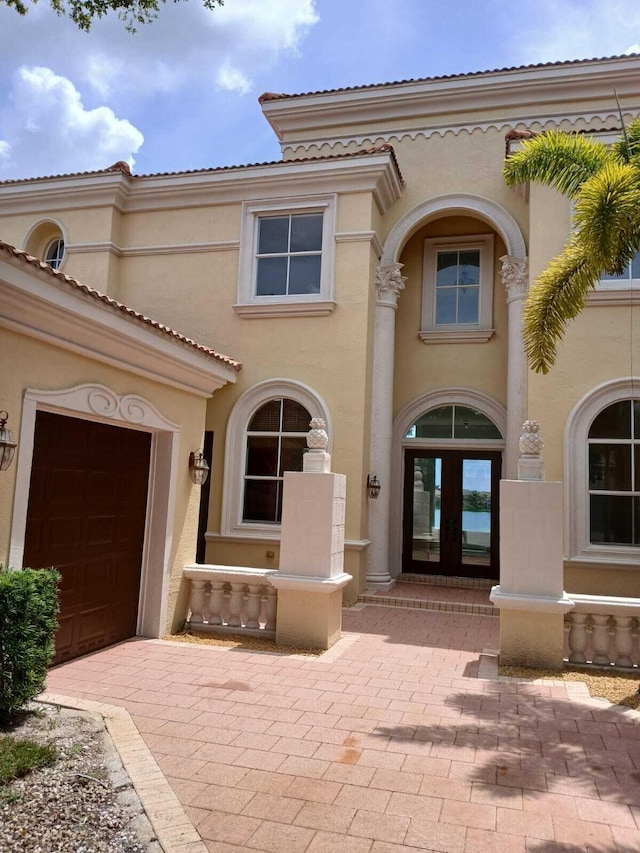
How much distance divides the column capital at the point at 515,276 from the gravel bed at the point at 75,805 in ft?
32.6

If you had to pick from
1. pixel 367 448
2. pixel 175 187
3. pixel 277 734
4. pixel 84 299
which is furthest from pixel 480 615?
pixel 175 187

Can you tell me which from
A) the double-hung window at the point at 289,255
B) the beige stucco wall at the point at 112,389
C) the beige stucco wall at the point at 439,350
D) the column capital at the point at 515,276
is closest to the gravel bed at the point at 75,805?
the beige stucco wall at the point at 112,389

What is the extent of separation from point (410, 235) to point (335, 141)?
303 cm

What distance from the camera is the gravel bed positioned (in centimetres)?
338

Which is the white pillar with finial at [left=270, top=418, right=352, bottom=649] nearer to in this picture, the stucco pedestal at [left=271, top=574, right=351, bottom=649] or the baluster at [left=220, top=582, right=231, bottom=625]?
the stucco pedestal at [left=271, top=574, right=351, bottom=649]

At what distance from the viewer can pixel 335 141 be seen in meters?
13.9

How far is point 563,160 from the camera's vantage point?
7.93 meters

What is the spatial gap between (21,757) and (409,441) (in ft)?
32.4

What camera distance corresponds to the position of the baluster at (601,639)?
23.2 feet

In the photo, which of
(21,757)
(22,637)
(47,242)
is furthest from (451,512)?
(47,242)

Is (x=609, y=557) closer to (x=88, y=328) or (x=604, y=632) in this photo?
(x=604, y=632)

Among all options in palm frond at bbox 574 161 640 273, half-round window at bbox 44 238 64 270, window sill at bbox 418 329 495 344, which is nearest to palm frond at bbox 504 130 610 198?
palm frond at bbox 574 161 640 273

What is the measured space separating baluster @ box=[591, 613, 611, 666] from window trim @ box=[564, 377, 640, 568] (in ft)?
9.68

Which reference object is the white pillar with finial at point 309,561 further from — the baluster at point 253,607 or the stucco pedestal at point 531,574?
the stucco pedestal at point 531,574
